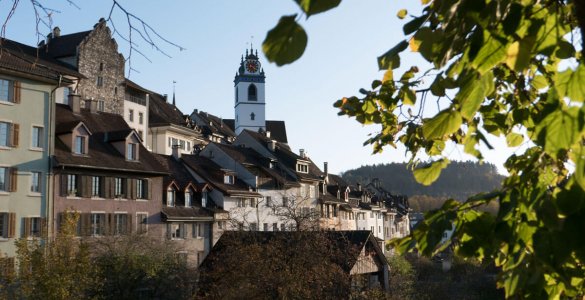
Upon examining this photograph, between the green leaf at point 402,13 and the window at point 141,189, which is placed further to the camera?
the window at point 141,189

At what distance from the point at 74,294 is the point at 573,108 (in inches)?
881

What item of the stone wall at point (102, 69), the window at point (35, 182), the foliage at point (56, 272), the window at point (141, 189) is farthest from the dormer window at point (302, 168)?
the foliage at point (56, 272)

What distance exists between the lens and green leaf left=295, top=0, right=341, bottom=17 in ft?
5.30

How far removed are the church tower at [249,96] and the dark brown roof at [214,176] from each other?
55070 millimetres

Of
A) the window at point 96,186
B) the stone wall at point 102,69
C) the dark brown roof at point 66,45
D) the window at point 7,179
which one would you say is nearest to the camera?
the window at point 7,179

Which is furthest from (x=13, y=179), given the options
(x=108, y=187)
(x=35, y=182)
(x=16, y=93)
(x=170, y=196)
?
(x=170, y=196)

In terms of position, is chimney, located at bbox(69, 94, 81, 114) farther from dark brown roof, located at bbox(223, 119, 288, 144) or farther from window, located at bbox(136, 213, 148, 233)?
dark brown roof, located at bbox(223, 119, 288, 144)

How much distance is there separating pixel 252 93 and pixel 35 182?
7924cm

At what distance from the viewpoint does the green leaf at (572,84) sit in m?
1.97

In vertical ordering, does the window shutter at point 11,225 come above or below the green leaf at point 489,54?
below

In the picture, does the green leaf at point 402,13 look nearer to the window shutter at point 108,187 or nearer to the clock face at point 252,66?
the window shutter at point 108,187

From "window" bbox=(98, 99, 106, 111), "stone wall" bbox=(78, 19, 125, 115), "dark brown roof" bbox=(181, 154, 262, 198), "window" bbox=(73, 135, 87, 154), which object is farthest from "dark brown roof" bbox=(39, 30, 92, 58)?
"window" bbox=(73, 135, 87, 154)

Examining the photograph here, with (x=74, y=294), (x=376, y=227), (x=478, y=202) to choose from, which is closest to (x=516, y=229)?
(x=478, y=202)

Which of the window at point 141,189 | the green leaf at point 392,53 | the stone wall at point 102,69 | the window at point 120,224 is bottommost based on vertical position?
the window at point 120,224
